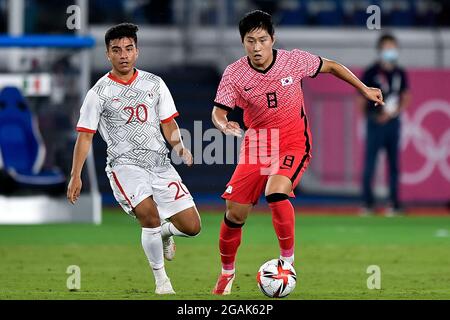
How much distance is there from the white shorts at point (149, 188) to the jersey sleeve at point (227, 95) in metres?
0.62

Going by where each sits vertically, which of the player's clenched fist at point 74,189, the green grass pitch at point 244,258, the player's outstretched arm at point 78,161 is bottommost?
the green grass pitch at point 244,258

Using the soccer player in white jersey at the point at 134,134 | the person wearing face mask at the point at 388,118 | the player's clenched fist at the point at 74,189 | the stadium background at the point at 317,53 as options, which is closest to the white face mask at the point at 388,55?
the person wearing face mask at the point at 388,118

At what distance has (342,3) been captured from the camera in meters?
23.6

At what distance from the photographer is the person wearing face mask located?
17.3m

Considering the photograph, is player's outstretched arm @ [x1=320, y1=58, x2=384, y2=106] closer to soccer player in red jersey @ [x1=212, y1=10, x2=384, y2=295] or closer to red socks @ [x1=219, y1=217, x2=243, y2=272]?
soccer player in red jersey @ [x1=212, y1=10, x2=384, y2=295]

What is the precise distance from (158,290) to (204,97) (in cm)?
1130

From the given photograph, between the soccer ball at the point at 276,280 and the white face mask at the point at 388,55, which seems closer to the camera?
the soccer ball at the point at 276,280

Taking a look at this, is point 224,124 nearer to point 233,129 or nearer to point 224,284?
point 233,129

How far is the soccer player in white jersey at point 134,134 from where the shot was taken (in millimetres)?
8938

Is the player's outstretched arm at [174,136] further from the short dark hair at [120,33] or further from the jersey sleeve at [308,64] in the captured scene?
the jersey sleeve at [308,64]

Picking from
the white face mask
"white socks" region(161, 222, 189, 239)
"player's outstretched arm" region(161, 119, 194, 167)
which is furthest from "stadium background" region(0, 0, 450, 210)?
"player's outstretched arm" region(161, 119, 194, 167)

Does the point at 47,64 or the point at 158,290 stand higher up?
the point at 47,64
